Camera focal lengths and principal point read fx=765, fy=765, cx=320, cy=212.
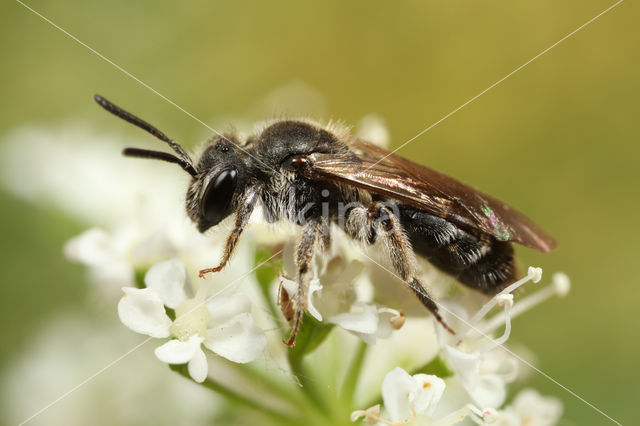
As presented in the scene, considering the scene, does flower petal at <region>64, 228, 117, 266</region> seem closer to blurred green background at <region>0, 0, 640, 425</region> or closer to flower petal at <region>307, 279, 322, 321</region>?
flower petal at <region>307, 279, 322, 321</region>

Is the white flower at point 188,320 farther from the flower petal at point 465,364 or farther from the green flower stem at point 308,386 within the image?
the flower petal at point 465,364

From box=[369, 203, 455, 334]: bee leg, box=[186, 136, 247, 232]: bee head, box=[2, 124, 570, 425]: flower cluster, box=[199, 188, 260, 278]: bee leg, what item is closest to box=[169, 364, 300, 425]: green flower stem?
box=[2, 124, 570, 425]: flower cluster

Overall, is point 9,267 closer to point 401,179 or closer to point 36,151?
point 36,151

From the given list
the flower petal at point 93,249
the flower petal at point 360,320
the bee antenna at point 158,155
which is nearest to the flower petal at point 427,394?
the flower petal at point 360,320

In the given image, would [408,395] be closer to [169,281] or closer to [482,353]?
[482,353]

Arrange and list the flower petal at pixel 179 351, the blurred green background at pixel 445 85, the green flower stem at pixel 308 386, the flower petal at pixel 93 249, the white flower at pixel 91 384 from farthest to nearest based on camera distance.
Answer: the blurred green background at pixel 445 85 → the white flower at pixel 91 384 → the flower petal at pixel 93 249 → the green flower stem at pixel 308 386 → the flower petal at pixel 179 351

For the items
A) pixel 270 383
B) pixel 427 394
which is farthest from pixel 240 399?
pixel 427 394
